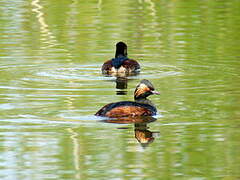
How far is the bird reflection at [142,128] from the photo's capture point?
12.6 metres

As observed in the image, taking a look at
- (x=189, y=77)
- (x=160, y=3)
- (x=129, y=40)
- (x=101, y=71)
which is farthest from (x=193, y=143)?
(x=160, y=3)

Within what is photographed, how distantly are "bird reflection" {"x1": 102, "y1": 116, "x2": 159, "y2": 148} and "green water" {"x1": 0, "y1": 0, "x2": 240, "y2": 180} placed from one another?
10 cm

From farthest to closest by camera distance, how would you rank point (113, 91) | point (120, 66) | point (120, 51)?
point (120, 51) → point (120, 66) → point (113, 91)

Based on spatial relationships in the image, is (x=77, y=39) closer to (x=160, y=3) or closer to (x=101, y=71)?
(x=101, y=71)

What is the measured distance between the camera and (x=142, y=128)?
43.7 feet

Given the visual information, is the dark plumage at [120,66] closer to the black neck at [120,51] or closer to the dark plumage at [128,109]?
the black neck at [120,51]

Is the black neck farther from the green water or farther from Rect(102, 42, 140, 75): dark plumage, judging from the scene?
the green water

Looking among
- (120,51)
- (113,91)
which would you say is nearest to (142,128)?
(113,91)

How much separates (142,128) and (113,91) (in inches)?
146

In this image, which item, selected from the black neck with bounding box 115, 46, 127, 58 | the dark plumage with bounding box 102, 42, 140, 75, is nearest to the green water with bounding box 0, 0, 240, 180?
the dark plumage with bounding box 102, 42, 140, 75

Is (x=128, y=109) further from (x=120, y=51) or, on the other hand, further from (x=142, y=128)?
(x=120, y=51)

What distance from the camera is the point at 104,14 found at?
2947cm

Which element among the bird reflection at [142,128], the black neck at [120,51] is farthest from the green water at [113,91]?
the black neck at [120,51]

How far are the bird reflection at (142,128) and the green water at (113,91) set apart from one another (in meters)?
0.10
